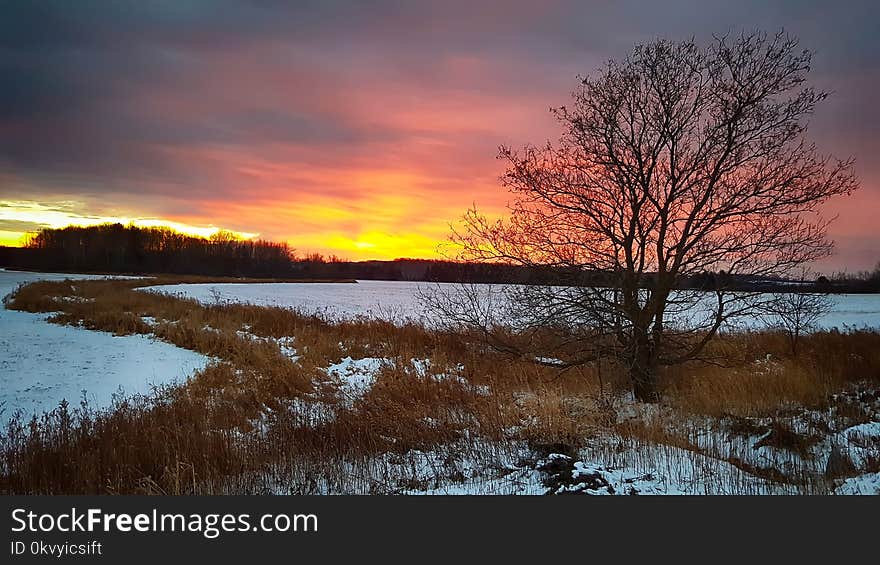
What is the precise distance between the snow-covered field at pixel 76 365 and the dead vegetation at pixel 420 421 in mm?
1467

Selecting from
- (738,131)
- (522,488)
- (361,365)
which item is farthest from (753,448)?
(361,365)

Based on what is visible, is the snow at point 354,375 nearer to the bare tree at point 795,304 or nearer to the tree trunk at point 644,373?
the tree trunk at point 644,373

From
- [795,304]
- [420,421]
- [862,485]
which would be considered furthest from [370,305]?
[862,485]

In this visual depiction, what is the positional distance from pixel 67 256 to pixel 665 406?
348 feet

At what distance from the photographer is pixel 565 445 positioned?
685 cm

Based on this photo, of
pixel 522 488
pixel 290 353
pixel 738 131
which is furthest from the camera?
pixel 290 353

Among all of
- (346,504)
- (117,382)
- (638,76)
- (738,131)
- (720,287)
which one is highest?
(638,76)

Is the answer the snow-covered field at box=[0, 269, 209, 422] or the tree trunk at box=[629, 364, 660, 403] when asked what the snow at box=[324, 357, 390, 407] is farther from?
the tree trunk at box=[629, 364, 660, 403]

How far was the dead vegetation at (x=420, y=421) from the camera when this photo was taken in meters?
6.43

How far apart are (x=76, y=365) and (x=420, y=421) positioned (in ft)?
38.0

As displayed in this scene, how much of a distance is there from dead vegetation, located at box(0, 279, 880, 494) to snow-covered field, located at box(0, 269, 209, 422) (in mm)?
1467

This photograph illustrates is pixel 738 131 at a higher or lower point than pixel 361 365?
higher

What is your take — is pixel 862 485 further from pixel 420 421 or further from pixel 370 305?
pixel 370 305

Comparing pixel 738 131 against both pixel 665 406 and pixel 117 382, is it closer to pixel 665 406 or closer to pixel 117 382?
pixel 665 406
